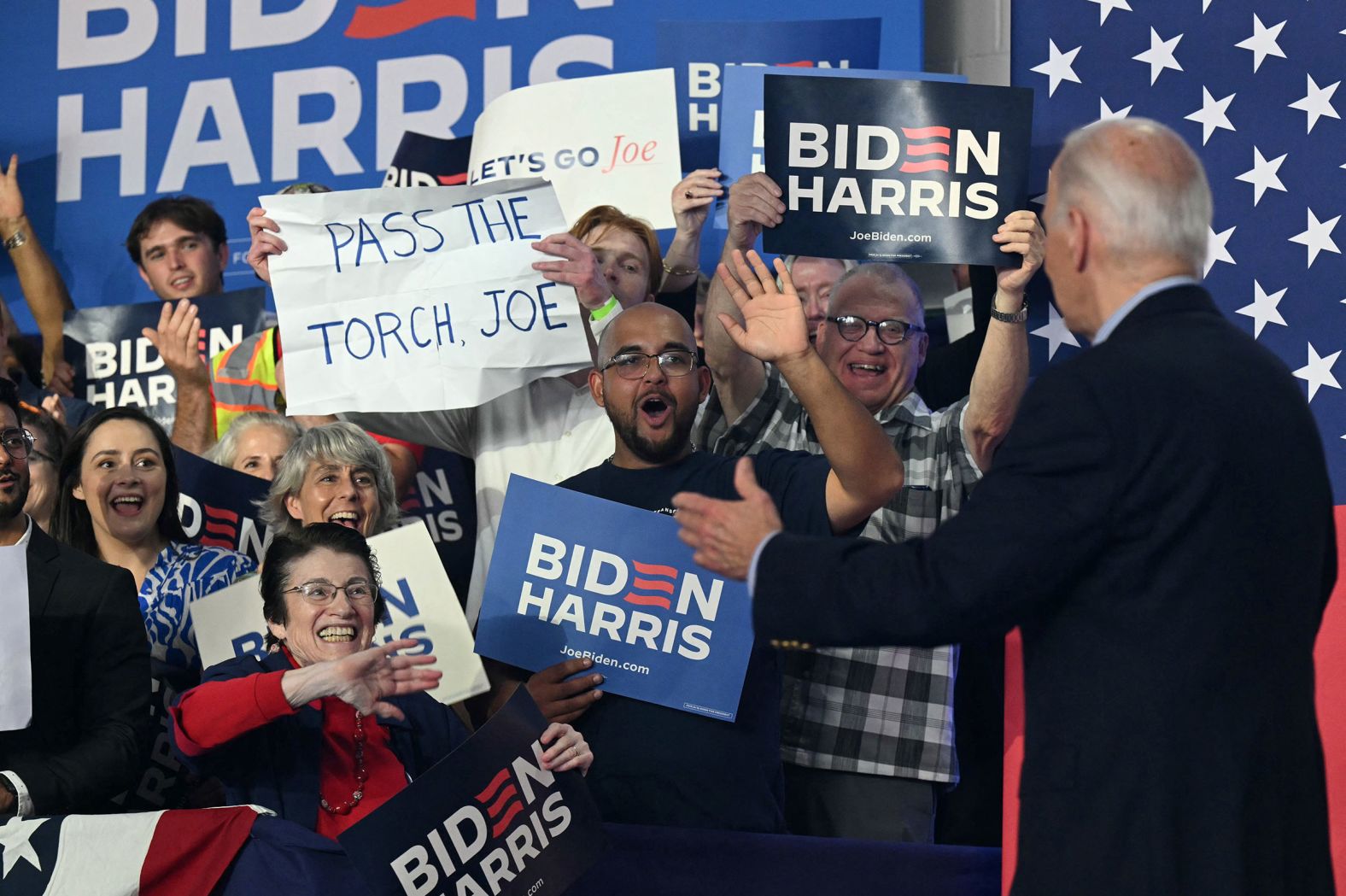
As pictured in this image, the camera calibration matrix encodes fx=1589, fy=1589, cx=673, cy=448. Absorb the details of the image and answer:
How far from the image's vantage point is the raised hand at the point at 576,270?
408 cm

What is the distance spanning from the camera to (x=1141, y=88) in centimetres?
538

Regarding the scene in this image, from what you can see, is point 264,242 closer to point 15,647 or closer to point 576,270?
point 576,270

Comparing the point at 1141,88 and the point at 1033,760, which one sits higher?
the point at 1141,88

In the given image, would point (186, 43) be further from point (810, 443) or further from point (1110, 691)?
point (1110, 691)

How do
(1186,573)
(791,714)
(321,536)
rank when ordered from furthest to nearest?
(791,714), (321,536), (1186,573)

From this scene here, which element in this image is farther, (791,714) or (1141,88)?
(1141,88)

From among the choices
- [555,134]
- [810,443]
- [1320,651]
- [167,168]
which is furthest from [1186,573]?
[167,168]

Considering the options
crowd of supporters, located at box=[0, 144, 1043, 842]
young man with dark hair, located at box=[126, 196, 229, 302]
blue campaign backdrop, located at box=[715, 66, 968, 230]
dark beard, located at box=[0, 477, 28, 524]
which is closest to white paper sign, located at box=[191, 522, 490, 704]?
crowd of supporters, located at box=[0, 144, 1043, 842]

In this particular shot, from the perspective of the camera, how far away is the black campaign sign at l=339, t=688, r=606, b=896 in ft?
8.86

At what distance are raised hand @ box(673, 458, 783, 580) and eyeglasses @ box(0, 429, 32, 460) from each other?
1713 mm

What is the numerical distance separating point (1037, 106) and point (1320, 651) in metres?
2.91

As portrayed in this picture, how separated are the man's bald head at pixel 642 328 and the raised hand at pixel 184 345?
67.2 inches

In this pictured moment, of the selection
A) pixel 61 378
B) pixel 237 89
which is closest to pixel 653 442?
pixel 61 378

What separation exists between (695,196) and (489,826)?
6.82ft
